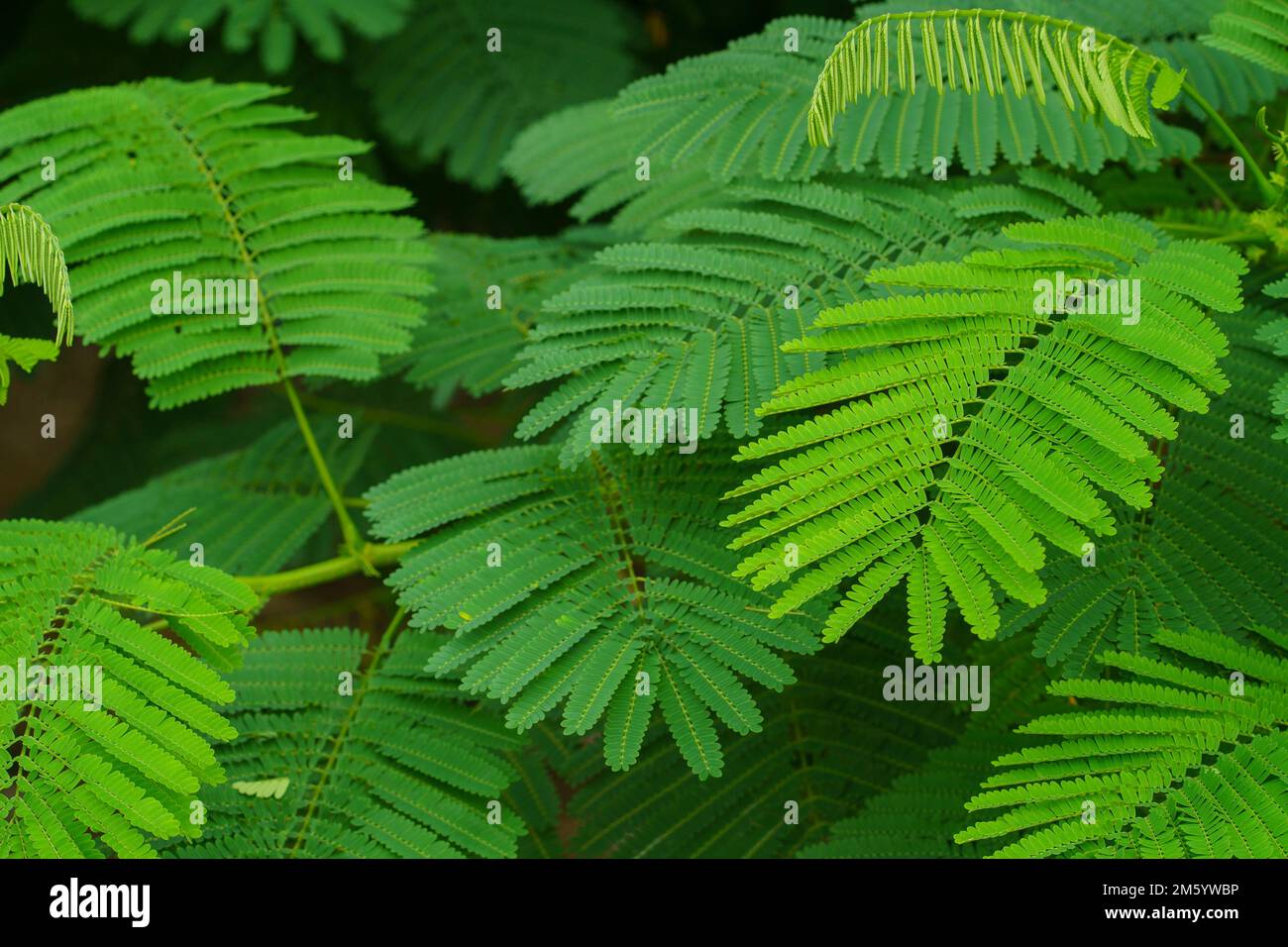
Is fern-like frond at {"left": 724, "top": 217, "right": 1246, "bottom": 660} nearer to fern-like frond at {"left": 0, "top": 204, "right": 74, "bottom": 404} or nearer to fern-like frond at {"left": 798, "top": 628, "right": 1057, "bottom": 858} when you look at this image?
fern-like frond at {"left": 798, "top": 628, "right": 1057, "bottom": 858}

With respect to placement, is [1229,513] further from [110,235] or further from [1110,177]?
[110,235]

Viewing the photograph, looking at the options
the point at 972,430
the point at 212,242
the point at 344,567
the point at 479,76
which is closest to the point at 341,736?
the point at 344,567

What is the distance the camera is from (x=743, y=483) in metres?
1.62

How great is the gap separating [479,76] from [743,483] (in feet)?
8.22

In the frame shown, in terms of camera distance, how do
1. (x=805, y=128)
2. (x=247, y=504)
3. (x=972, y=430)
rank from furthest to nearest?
1. (x=247, y=504)
2. (x=805, y=128)
3. (x=972, y=430)

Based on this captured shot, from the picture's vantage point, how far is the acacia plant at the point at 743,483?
160cm

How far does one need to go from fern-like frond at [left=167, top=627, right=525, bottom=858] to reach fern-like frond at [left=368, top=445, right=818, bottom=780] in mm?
161

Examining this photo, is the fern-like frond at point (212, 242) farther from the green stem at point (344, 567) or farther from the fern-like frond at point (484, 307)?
the green stem at point (344, 567)

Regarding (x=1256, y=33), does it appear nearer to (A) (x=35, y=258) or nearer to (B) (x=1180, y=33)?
(B) (x=1180, y=33)

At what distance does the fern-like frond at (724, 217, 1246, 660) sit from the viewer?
5.03ft

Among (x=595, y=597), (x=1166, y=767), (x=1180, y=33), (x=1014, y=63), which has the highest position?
(x=1180, y=33)

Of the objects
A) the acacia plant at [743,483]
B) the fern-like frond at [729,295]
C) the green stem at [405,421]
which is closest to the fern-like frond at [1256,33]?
the acacia plant at [743,483]

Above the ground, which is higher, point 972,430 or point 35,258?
point 35,258

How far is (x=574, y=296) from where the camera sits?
6.35 ft
